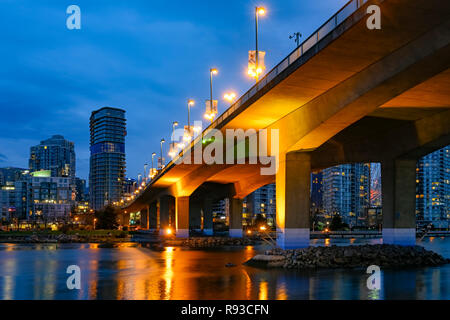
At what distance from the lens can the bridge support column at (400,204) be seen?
43.2 m

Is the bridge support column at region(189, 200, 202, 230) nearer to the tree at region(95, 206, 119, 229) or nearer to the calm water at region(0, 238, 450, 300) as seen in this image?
the tree at region(95, 206, 119, 229)

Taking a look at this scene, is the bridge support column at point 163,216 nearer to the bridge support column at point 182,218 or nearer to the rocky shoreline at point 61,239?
the rocky shoreline at point 61,239

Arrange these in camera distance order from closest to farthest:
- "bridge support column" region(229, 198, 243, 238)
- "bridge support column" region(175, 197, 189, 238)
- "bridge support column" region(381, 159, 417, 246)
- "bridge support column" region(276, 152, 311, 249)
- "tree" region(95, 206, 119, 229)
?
"bridge support column" region(276, 152, 311, 249) → "bridge support column" region(381, 159, 417, 246) → "bridge support column" region(175, 197, 189, 238) → "bridge support column" region(229, 198, 243, 238) → "tree" region(95, 206, 119, 229)

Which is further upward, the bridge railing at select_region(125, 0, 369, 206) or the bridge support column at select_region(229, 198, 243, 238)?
the bridge railing at select_region(125, 0, 369, 206)

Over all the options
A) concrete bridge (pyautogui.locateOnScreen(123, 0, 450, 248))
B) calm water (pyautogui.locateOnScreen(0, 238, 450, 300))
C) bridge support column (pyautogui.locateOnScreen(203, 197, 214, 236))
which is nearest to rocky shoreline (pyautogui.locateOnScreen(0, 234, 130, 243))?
bridge support column (pyautogui.locateOnScreen(203, 197, 214, 236))

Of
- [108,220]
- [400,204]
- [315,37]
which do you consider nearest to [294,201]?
[400,204]

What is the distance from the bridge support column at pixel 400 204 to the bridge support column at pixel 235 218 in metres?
49.2

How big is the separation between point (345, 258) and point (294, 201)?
6.24 meters

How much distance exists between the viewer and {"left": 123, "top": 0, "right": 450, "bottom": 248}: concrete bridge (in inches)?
923

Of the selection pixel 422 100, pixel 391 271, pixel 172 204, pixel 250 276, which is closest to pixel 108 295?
pixel 250 276

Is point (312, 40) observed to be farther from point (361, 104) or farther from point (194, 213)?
point (194, 213)

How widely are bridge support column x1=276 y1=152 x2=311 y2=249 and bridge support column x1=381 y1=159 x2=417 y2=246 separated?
27.0 feet
